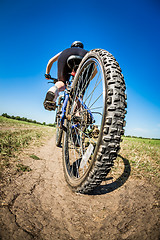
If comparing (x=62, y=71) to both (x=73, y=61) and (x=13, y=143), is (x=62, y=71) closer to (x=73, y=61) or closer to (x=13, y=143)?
(x=73, y=61)

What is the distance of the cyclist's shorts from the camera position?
102 inches

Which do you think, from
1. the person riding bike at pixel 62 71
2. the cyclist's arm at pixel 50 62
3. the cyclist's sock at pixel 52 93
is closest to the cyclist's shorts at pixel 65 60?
the person riding bike at pixel 62 71

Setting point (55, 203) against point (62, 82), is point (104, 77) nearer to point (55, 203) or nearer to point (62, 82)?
point (55, 203)

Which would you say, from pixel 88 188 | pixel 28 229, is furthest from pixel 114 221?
pixel 28 229

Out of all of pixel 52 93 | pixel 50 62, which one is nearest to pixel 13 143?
pixel 52 93

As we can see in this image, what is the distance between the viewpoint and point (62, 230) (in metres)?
0.76

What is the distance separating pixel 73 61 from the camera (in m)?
2.53

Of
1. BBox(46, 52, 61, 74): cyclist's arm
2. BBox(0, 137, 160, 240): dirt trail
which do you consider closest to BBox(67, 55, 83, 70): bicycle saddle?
BBox(46, 52, 61, 74): cyclist's arm

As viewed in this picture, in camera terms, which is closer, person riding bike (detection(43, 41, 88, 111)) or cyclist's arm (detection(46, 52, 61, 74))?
person riding bike (detection(43, 41, 88, 111))

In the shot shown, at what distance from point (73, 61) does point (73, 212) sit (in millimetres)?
2672

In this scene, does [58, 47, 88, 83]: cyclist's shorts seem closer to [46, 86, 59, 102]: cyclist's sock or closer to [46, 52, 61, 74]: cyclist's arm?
[46, 86, 59, 102]: cyclist's sock

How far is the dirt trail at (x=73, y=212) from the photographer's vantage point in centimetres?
71

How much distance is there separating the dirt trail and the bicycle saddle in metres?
2.39

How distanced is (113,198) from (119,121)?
835 mm
